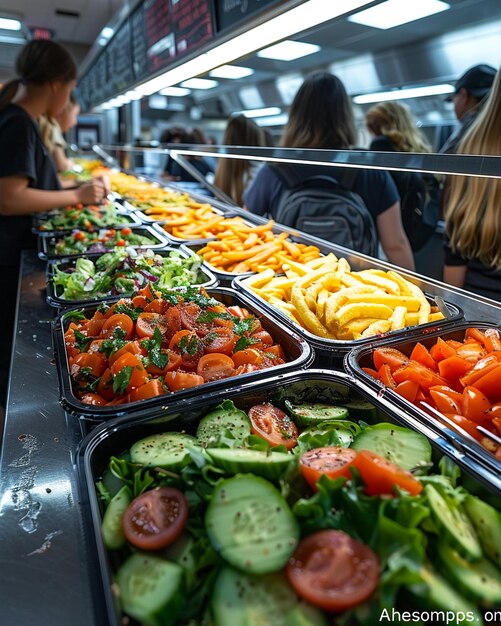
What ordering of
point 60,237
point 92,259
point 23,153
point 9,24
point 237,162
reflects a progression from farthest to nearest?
point 9,24 → point 237,162 → point 60,237 → point 23,153 → point 92,259

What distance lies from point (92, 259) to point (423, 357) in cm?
205

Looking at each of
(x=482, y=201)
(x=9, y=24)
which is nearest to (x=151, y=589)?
(x=482, y=201)

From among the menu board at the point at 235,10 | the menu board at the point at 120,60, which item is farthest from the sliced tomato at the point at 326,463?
the menu board at the point at 120,60

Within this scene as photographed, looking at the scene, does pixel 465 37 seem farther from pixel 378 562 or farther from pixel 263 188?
pixel 378 562

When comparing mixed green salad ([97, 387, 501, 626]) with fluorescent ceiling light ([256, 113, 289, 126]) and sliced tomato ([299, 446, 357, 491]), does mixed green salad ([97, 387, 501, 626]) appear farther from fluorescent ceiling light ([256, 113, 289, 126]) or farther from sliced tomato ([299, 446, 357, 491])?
fluorescent ceiling light ([256, 113, 289, 126])

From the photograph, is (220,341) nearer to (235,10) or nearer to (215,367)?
(215,367)

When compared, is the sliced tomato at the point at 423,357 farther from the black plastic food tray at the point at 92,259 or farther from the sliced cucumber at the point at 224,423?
the black plastic food tray at the point at 92,259

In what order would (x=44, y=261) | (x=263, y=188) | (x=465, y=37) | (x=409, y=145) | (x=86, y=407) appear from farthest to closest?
(x=465, y=37)
(x=409, y=145)
(x=263, y=188)
(x=44, y=261)
(x=86, y=407)

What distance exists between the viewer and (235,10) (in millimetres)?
2646

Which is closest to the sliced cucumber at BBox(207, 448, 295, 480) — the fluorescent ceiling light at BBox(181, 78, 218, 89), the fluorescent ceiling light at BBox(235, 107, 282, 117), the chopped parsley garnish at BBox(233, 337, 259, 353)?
the chopped parsley garnish at BBox(233, 337, 259, 353)

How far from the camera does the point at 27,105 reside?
3.28 m

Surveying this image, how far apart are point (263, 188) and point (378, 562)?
3.15m

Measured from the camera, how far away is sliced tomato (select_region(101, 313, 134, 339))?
1610 millimetres

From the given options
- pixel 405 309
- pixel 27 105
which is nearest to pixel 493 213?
pixel 405 309
